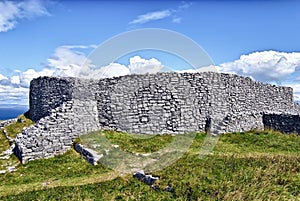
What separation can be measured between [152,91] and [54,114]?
723cm

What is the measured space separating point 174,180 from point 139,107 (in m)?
11.6

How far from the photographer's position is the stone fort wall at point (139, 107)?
2000cm

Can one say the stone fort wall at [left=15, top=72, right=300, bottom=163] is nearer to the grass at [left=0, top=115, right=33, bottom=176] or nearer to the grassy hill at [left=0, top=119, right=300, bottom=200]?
the grass at [left=0, top=115, right=33, bottom=176]

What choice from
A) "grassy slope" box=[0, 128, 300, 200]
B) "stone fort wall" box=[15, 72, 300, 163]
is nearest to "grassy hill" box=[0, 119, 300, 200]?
"grassy slope" box=[0, 128, 300, 200]

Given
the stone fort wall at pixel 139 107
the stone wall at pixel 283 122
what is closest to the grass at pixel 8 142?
the stone fort wall at pixel 139 107

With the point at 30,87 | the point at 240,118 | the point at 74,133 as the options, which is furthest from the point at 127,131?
the point at 30,87

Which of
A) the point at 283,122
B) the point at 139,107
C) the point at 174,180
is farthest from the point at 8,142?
the point at 283,122

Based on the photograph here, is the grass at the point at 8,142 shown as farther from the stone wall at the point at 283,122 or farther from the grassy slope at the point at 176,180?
the stone wall at the point at 283,122

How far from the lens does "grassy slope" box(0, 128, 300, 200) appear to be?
10.3 metres

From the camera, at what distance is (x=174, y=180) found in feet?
37.7

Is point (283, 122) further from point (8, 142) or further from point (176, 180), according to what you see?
point (8, 142)

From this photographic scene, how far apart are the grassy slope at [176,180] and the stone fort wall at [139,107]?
2174 millimetres

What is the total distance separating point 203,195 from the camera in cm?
1001

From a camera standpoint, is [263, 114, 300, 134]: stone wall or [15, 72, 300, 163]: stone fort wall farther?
[263, 114, 300, 134]: stone wall
